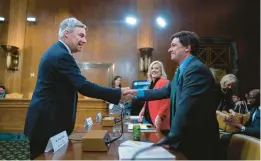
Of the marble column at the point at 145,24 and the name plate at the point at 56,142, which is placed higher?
the marble column at the point at 145,24

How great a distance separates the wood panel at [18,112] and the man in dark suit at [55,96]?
10.9 feet

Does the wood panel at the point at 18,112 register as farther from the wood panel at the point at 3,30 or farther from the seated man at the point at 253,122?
the seated man at the point at 253,122

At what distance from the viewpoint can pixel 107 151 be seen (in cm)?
106

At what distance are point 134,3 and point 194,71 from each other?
19.4ft

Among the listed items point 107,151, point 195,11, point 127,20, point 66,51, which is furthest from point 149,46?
point 107,151

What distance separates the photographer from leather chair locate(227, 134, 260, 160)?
1026 millimetres

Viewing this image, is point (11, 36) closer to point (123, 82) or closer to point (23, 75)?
point (23, 75)

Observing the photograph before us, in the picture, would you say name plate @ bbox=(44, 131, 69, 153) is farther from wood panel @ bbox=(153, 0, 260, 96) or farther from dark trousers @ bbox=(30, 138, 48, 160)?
wood panel @ bbox=(153, 0, 260, 96)

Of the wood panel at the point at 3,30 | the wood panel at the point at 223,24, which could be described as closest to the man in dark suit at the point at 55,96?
the wood panel at the point at 223,24

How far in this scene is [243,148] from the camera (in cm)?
113

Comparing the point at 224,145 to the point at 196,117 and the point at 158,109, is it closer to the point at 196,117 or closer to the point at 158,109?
the point at 196,117

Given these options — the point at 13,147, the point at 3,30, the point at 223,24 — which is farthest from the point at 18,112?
the point at 223,24

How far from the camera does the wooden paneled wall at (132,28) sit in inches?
259

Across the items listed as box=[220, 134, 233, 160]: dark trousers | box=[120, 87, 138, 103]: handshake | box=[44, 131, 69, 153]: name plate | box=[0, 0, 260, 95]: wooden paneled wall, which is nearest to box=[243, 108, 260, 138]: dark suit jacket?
box=[220, 134, 233, 160]: dark trousers
